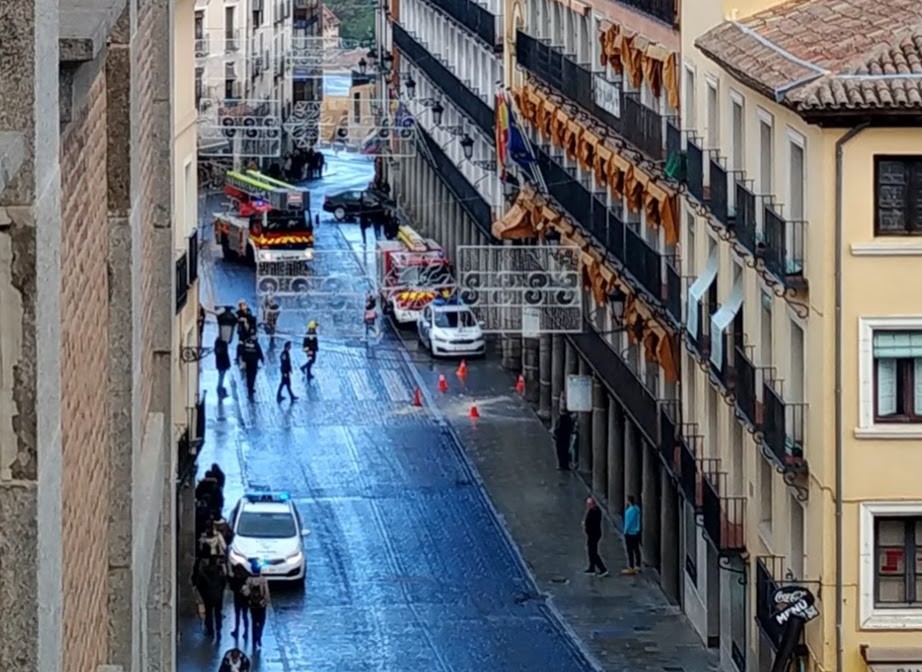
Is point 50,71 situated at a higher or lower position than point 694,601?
higher

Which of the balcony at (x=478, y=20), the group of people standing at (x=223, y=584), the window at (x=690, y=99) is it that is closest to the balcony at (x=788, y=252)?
the window at (x=690, y=99)

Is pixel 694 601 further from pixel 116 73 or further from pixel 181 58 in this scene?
pixel 116 73

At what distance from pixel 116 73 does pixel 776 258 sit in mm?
24269

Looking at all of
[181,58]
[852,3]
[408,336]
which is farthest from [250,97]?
[852,3]

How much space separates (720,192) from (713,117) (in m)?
2.21

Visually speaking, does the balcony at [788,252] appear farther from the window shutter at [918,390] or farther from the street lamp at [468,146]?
the street lamp at [468,146]

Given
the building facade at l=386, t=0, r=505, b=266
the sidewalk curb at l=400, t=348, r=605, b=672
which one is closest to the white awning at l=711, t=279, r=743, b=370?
the sidewalk curb at l=400, t=348, r=605, b=672

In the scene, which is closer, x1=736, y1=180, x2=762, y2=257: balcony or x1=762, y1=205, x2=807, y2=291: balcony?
x1=762, y1=205, x2=807, y2=291: balcony

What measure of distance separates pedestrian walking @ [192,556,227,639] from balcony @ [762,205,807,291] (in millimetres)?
12420

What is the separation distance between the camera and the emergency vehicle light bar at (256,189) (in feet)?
313

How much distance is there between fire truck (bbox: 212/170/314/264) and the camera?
298 feet

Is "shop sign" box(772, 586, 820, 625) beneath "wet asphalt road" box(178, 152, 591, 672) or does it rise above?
above

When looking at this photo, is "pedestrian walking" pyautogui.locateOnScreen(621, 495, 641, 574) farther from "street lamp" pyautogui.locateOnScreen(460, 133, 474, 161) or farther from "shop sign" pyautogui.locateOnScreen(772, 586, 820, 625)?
"street lamp" pyautogui.locateOnScreen(460, 133, 474, 161)

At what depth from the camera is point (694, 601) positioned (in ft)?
149
